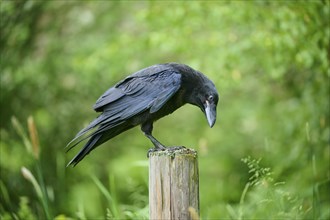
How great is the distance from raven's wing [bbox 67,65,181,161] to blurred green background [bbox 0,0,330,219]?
122cm

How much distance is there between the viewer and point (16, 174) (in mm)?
7355

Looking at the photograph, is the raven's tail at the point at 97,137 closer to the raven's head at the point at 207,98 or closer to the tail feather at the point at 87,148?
the tail feather at the point at 87,148

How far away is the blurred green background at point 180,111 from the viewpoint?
5734 millimetres

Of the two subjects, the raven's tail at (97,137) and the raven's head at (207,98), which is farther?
the raven's head at (207,98)

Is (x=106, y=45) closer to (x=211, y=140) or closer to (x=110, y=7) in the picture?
(x=110, y=7)

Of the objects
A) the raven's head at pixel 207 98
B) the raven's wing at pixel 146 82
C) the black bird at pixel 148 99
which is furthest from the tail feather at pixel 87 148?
the raven's head at pixel 207 98

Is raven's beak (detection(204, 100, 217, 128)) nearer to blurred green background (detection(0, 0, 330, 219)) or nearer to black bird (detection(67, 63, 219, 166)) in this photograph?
black bird (detection(67, 63, 219, 166))

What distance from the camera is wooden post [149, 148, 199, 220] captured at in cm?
316

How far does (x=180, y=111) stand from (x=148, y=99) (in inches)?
230

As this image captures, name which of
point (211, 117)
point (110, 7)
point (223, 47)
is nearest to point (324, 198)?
point (223, 47)

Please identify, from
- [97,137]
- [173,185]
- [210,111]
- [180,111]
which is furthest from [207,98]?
[180,111]

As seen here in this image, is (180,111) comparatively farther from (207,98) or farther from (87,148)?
(87,148)

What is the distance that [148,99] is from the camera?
13.0 feet

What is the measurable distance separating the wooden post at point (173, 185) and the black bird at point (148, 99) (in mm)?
647
